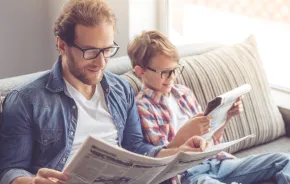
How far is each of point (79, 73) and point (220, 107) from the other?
1.60 ft

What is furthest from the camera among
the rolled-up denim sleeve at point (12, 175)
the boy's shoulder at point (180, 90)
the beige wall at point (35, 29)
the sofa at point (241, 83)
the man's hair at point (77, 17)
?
the beige wall at point (35, 29)

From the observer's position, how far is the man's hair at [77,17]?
5.13 feet

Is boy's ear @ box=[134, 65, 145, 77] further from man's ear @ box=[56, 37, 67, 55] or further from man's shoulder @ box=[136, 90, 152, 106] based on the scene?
man's ear @ box=[56, 37, 67, 55]

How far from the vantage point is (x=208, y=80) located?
7.36 ft

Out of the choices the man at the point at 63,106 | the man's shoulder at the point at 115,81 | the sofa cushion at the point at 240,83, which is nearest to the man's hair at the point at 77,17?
the man at the point at 63,106

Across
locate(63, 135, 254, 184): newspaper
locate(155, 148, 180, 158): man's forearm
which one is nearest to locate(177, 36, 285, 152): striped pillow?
locate(155, 148, 180, 158): man's forearm

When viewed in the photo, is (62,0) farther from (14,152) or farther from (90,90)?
(14,152)

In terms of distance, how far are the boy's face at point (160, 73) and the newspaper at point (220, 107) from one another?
23cm

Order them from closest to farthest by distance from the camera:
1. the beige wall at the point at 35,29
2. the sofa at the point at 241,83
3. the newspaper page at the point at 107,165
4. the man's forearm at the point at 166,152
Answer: the newspaper page at the point at 107,165, the man's forearm at the point at 166,152, the sofa at the point at 241,83, the beige wall at the point at 35,29

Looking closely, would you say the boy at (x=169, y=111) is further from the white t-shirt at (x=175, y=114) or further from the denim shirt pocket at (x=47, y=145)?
the denim shirt pocket at (x=47, y=145)

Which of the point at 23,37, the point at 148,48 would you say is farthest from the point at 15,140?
the point at 23,37

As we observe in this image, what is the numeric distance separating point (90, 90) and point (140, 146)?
27 centimetres

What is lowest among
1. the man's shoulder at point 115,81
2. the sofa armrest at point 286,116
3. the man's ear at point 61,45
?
the sofa armrest at point 286,116

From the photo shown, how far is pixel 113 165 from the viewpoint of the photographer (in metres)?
1.24
